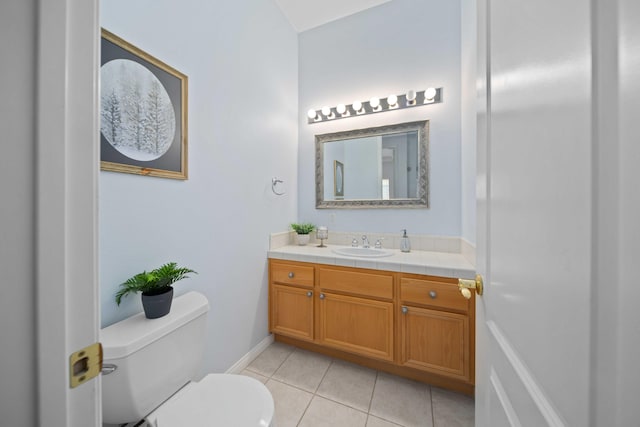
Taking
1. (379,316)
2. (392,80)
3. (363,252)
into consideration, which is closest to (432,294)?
(379,316)

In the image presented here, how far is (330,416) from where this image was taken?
1271 mm

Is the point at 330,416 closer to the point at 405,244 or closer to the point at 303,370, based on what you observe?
the point at 303,370

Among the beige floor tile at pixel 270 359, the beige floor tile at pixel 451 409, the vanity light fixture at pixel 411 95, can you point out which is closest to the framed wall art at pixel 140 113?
the beige floor tile at pixel 270 359

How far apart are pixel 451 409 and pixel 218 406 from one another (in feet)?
4.34

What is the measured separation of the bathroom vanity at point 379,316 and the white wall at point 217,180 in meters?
0.28

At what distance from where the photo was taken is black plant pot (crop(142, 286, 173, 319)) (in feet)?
3.01

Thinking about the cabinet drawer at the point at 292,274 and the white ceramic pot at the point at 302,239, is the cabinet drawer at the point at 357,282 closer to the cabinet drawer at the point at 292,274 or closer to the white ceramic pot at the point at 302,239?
the cabinet drawer at the point at 292,274

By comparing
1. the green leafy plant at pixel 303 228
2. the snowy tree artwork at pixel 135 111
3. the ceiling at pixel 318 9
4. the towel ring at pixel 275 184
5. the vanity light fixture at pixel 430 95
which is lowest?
the green leafy plant at pixel 303 228

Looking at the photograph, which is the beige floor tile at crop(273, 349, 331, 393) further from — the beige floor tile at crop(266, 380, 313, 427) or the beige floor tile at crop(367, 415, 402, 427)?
the beige floor tile at crop(367, 415, 402, 427)

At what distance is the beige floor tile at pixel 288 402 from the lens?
4.08 ft
